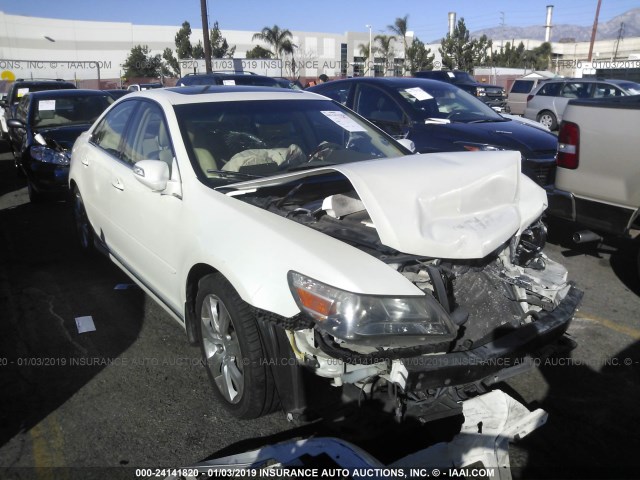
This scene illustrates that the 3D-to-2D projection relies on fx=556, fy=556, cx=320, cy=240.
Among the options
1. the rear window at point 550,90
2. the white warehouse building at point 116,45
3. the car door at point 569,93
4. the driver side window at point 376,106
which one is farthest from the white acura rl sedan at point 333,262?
the white warehouse building at point 116,45

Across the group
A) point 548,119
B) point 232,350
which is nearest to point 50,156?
point 232,350

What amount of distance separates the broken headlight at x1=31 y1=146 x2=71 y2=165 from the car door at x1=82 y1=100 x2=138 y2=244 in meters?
2.44

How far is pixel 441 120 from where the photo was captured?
6.98 metres

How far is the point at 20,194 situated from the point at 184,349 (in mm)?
6362

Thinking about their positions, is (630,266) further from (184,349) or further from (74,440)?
(74,440)

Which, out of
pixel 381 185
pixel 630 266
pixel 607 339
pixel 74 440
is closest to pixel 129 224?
pixel 74 440

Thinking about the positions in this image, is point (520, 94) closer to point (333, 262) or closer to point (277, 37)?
point (333, 262)

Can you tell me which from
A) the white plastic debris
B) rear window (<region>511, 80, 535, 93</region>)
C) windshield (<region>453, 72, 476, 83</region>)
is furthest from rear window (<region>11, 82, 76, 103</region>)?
rear window (<region>511, 80, 535, 93</region>)

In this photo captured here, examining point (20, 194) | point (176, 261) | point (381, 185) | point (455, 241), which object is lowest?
point (20, 194)

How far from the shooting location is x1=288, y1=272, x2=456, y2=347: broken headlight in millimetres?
2219

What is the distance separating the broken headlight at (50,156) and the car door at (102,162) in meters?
2.44

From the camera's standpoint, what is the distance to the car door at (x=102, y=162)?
4.25 meters

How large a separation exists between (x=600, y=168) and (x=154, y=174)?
3.46 m

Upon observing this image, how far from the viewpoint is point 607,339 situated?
3.77m
